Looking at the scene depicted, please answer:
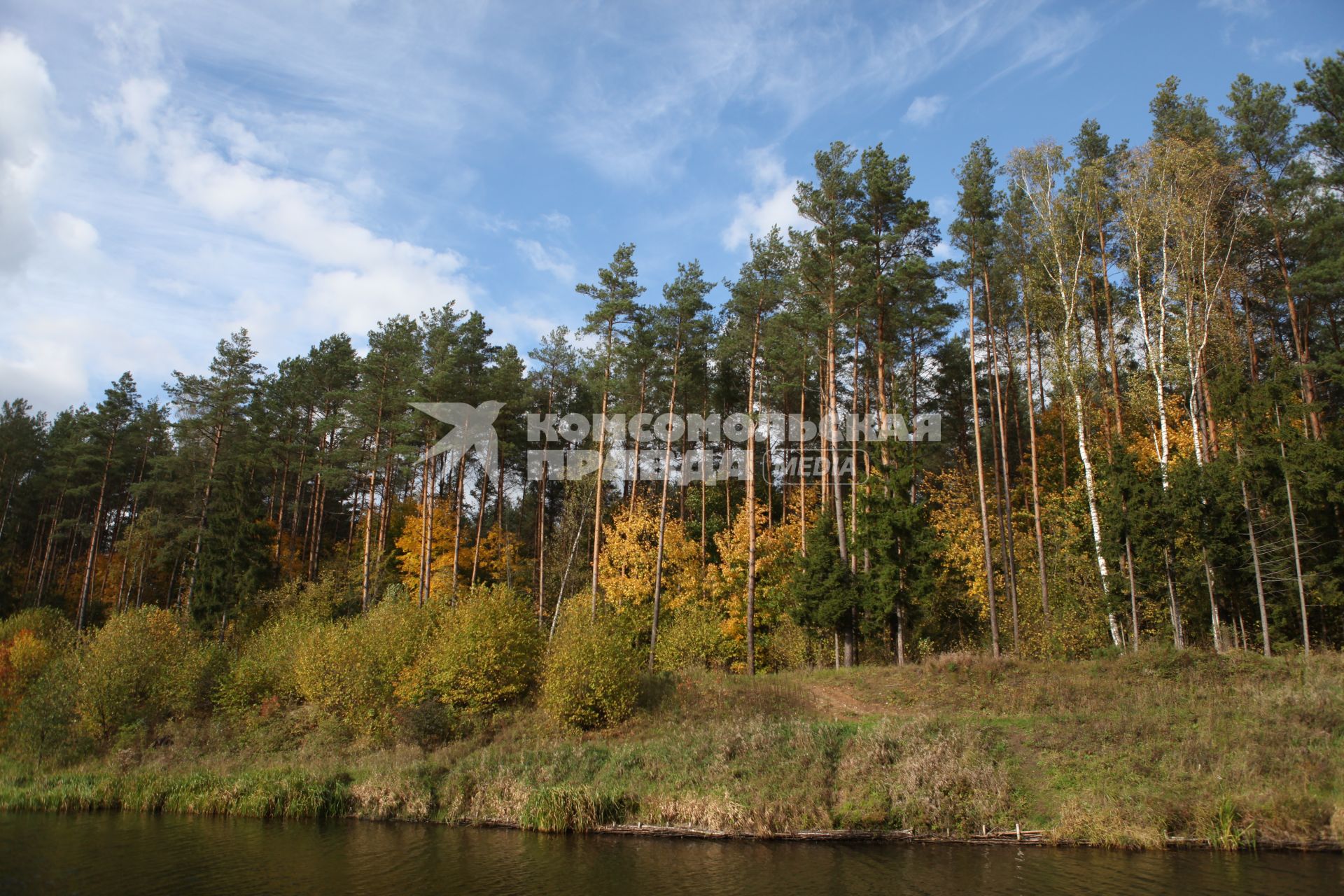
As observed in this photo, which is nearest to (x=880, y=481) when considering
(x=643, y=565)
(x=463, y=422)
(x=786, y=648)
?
(x=786, y=648)

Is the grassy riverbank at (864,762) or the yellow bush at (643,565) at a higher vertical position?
the yellow bush at (643,565)

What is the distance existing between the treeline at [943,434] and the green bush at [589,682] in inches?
126

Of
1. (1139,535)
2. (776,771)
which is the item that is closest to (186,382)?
(776,771)

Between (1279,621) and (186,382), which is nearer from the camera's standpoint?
(1279,621)

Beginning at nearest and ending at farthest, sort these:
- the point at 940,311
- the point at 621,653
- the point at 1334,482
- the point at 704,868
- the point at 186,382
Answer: the point at 704,868, the point at 1334,482, the point at 621,653, the point at 940,311, the point at 186,382

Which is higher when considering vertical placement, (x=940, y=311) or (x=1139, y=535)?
(x=940, y=311)

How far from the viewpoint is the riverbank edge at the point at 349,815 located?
53.1 ft

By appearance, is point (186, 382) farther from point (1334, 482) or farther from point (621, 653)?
point (1334, 482)

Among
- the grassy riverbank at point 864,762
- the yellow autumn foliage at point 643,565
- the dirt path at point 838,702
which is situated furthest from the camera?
the yellow autumn foliage at point 643,565

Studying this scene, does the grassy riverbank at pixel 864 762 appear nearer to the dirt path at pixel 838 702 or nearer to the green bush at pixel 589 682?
the dirt path at pixel 838 702

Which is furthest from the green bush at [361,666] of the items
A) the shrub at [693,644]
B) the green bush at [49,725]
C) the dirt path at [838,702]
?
the dirt path at [838,702]

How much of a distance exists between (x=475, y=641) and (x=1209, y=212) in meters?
31.1

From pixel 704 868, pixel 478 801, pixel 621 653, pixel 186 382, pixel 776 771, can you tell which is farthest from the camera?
pixel 186 382

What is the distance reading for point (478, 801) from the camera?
21.7 metres
